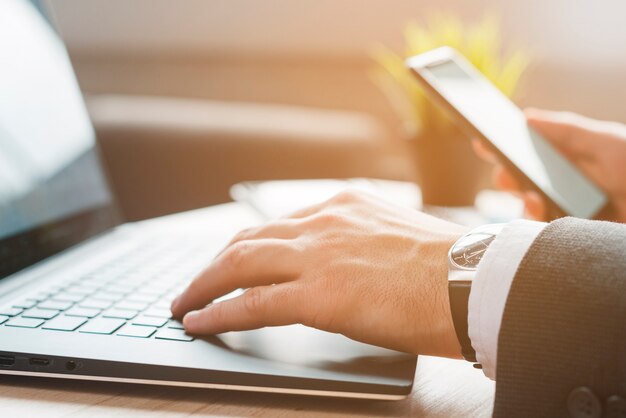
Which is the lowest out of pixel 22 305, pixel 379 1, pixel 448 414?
pixel 448 414

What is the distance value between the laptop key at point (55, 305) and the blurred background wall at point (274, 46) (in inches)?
66.7

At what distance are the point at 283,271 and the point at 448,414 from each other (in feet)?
0.52

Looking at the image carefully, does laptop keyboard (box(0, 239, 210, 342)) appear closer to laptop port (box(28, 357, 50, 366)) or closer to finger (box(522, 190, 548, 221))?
laptop port (box(28, 357, 50, 366))

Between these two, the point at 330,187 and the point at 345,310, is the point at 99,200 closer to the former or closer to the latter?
the point at 330,187

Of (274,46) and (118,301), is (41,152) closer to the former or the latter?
(118,301)

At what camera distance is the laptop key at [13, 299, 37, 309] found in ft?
1.94

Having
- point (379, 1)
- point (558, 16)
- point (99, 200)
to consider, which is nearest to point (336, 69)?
point (379, 1)

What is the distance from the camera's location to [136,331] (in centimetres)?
53

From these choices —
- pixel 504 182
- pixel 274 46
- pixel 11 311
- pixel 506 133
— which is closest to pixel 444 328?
pixel 11 311

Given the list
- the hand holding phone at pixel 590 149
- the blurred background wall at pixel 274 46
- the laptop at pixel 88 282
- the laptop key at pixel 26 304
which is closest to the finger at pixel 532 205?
the hand holding phone at pixel 590 149

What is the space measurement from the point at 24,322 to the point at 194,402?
17 cm

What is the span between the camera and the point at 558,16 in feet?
6.70

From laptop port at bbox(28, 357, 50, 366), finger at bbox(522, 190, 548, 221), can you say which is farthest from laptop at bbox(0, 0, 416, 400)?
finger at bbox(522, 190, 548, 221)

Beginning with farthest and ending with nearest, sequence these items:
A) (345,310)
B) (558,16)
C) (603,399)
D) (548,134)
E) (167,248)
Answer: (558,16)
(548,134)
(167,248)
(345,310)
(603,399)
